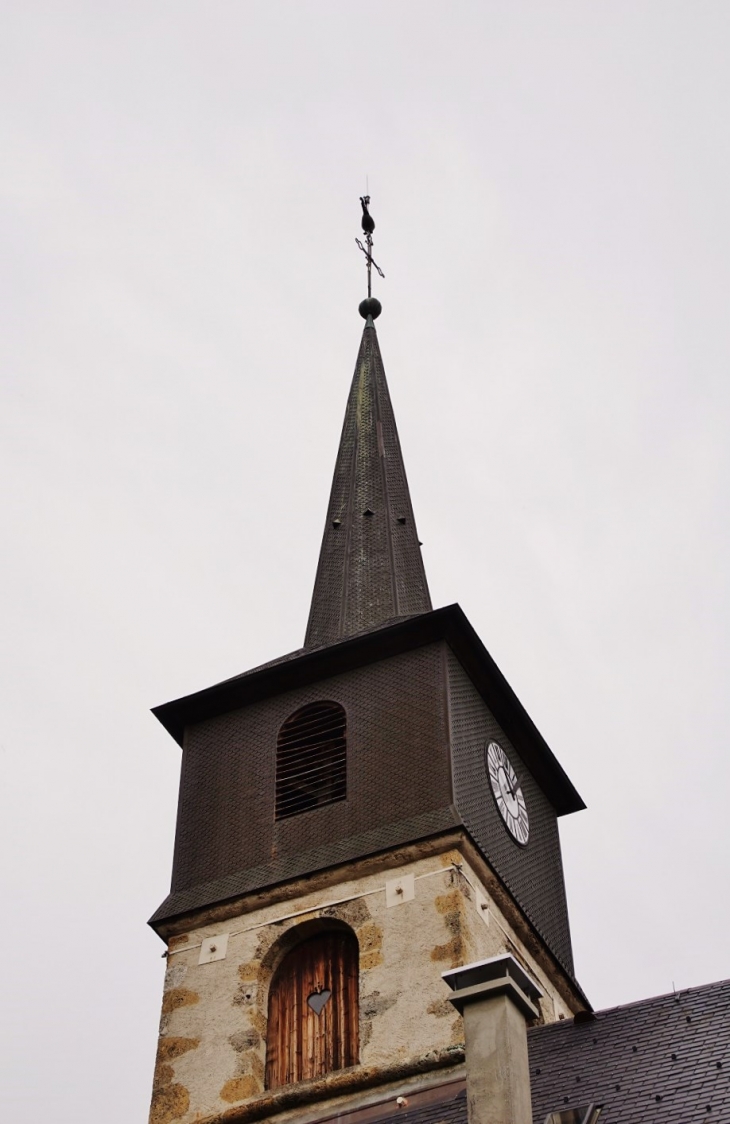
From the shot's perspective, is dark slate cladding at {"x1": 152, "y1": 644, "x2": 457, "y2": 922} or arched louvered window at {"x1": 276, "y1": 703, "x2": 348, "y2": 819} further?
arched louvered window at {"x1": 276, "y1": 703, "x2": 348, "y2": 819}

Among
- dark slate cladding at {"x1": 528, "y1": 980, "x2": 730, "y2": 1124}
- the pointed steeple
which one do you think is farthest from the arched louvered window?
dark slate cladding at {"x1": 528, "y1": 980, "x2": 730, "y2": 1124}

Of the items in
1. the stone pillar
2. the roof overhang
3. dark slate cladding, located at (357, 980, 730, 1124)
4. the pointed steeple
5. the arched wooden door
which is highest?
the pointed steeple

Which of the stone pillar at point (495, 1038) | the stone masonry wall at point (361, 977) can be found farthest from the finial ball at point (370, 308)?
the stone pillar at point (495, 1038)

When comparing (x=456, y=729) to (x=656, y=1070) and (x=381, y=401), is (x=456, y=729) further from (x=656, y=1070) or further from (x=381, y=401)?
(x=381, y=401)

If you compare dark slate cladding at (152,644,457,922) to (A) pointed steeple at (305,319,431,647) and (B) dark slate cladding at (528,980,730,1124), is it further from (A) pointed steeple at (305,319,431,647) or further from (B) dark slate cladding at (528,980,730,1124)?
(B) dark slate cladding at (528,980,730,1124)

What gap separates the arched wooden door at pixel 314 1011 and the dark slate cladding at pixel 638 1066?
5.05 feet

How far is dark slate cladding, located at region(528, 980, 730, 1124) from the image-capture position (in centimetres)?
1273

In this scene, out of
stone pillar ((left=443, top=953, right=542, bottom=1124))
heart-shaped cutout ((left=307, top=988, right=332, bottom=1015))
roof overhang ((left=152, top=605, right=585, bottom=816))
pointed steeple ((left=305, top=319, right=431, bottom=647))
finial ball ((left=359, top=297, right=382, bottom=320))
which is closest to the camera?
stone pillar ((left=443, top=953, right=542, bottom=1124))

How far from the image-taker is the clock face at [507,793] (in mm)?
19172

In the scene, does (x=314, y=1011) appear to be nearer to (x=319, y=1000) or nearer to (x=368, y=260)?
(x=319, y=1000)

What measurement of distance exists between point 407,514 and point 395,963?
787cm

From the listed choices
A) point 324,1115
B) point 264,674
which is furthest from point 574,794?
point 324,1115

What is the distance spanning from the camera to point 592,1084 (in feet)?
44.7

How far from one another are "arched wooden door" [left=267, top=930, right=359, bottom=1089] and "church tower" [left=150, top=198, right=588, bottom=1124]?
0.02 m
